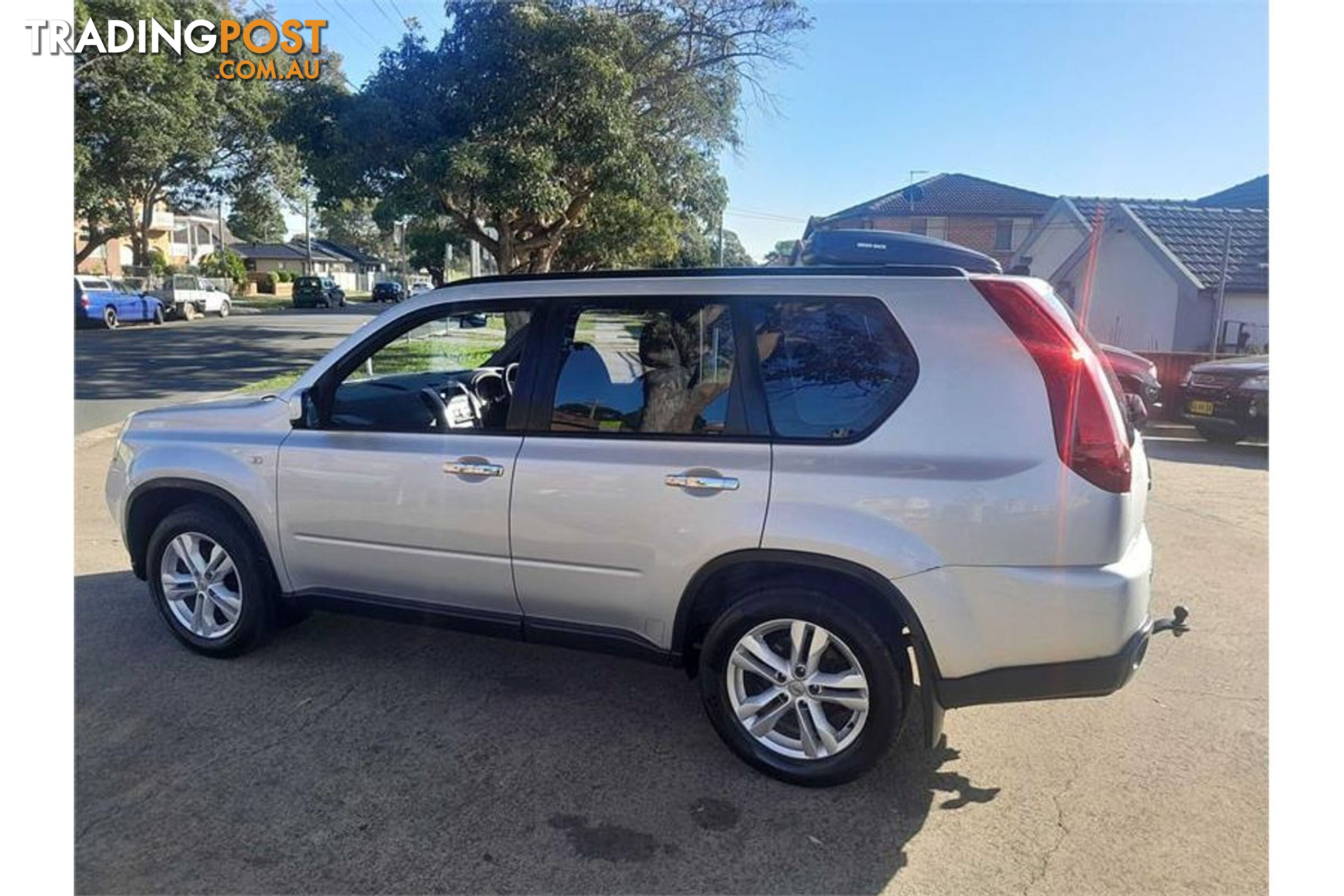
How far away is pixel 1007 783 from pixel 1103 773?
1.35ft

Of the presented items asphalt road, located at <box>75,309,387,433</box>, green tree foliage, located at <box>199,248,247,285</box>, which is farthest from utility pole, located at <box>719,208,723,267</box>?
green tree foliage, located at <box>199,248,247,285</box>

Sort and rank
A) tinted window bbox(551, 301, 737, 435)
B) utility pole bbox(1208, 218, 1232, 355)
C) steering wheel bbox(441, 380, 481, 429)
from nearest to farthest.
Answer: tinted window bbox(551, 301, 737, 435) → steering wheel bbox(441, 380, 481, 429) → utility pole bbox(1208, 218, 1232, 355)

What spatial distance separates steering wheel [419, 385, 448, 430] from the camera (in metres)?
3.73

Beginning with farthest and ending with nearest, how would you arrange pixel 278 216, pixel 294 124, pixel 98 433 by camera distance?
pixel 278 216 → pixel 294 124 → pixel 98 433

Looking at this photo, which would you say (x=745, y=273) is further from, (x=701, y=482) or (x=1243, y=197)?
(x=1243, y=197)

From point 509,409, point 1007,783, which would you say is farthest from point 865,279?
point 1007,783

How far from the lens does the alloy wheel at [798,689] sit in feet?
9.71

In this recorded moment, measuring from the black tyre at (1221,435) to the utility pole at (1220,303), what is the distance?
8.24 m

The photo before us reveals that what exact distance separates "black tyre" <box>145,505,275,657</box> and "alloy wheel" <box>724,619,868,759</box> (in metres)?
2.31

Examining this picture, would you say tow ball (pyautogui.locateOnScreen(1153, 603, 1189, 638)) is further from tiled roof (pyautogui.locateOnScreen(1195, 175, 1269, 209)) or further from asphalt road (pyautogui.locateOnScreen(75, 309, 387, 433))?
tiled roof (pyautogui.locateOnScreen(1195, 175, 1269, 209))

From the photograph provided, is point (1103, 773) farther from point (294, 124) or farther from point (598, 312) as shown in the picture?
point (294, 124)

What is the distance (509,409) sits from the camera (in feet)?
11.4

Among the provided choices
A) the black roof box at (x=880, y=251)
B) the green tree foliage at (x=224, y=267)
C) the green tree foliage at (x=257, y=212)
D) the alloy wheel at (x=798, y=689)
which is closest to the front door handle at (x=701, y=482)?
the alloy wheel at (x=798, y=689)

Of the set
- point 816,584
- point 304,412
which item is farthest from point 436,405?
point 816,584
